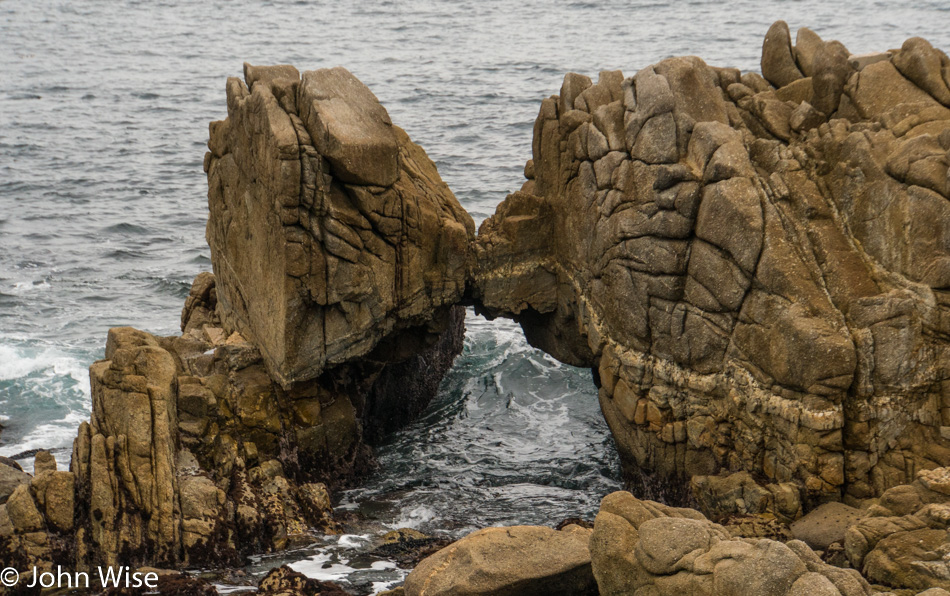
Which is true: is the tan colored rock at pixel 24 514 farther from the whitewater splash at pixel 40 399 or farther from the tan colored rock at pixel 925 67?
the tan colored rock at pixel 925 67

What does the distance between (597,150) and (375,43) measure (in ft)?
177

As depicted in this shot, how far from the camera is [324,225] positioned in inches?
890

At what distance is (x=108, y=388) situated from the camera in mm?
20859

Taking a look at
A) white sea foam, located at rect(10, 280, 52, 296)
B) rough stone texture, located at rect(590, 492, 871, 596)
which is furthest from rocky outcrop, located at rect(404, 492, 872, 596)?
white sea foam, located at rect(10, 280, 52, 296)

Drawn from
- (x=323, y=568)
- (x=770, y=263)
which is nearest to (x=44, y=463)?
(x=323, y=568)

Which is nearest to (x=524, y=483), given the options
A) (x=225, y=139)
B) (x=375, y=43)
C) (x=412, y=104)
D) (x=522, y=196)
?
(x=522, y=196)

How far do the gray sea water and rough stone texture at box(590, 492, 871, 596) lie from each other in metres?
5.46

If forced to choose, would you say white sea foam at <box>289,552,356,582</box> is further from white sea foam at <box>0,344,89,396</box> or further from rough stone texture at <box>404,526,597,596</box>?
white sea foam at <box>0,344,89,396</box>

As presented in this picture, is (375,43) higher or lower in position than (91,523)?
higher

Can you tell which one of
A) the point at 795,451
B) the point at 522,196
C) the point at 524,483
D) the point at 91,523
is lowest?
the point at 524,483

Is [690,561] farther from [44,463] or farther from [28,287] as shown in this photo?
[28,287]

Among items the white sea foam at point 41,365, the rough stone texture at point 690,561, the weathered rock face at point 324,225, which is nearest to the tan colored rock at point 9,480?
the weathered rock face at point 324,225

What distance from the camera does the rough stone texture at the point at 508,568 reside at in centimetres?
1648

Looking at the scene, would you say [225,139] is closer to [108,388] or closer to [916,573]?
[108,388]
